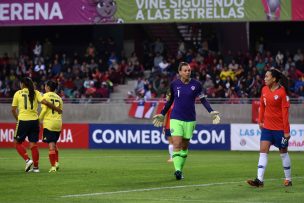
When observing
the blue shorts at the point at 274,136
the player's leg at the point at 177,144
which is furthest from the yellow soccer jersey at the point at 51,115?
the blue shorts at the point at 274,136

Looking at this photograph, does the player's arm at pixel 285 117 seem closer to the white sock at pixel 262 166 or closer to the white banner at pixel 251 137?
the white sock at pixel 262 166

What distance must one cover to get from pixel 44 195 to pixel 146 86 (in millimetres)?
25269

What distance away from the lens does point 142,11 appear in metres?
39.3

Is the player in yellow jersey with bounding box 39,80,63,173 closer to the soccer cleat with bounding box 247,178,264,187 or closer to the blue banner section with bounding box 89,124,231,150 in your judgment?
the soccer cleat with bounding box 247,178,264,187

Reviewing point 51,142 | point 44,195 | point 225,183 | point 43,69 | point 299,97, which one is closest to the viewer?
point 44,195

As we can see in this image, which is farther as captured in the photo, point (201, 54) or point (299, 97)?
point (201, 54)

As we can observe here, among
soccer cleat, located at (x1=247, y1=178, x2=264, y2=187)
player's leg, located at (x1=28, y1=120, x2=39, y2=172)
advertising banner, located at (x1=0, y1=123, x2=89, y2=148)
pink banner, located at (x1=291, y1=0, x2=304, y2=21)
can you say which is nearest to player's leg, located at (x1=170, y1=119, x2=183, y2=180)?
soccer cleat, located at (x1=247, y1=178, x2=264, y2=187)

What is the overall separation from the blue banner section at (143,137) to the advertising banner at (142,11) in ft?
20.7

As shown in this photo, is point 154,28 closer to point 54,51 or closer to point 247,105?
point 54,51

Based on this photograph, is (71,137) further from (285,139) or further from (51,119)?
(285,139)

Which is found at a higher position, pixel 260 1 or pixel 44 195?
pixel 260 1

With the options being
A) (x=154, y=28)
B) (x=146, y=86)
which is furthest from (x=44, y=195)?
(x=154, y=28)

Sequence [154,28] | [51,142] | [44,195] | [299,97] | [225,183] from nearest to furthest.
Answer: [44,195]
[225,183]
[51,142]
[299,97]
[154,28]

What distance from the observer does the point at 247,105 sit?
3584cm
